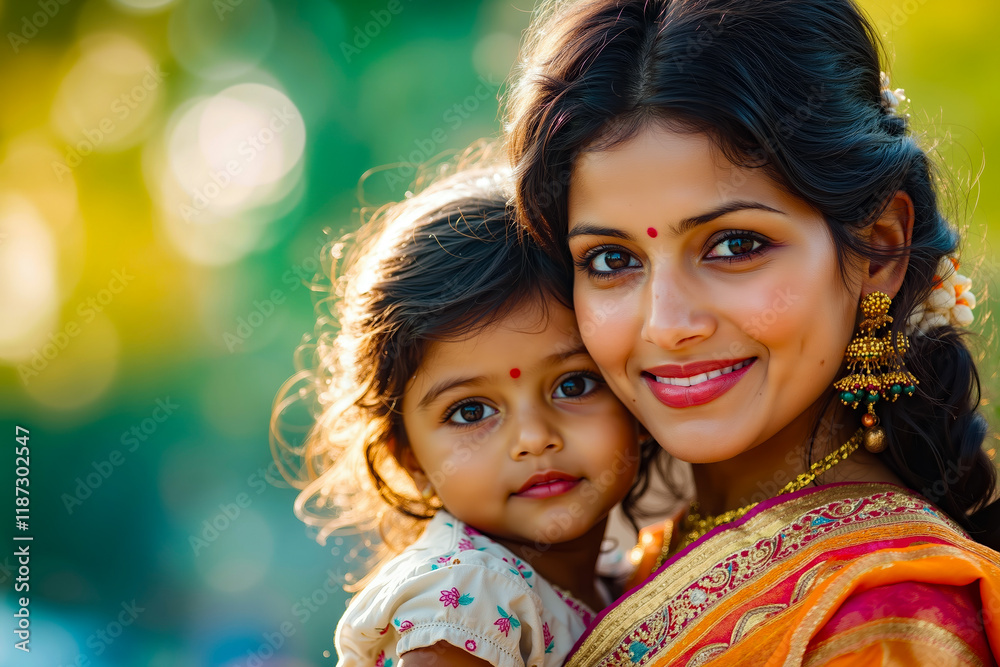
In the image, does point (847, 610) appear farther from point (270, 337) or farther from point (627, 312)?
point (270, 337)

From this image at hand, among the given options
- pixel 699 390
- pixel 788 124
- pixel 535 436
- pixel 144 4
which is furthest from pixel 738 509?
pixel 144 4

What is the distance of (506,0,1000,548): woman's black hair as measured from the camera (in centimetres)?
173

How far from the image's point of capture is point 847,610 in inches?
59.5

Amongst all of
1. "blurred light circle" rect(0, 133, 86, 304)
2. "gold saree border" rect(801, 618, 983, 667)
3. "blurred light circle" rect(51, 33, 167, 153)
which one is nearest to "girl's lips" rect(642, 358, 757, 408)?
"gold saree border" rect(801, 618, 983, 667)

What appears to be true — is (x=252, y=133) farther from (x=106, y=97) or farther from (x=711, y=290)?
(x=711, y=290)

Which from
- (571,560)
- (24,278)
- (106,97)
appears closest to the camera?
(571,560)

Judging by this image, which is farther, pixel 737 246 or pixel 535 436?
pixel 535 436

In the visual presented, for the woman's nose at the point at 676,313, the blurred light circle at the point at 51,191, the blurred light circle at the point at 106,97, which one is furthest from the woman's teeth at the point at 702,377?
the blurred light circle at the point at 106,97

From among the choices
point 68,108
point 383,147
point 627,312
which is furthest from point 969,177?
point 68,108

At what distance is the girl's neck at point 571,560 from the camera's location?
2197 millimetres

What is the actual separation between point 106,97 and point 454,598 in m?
4.74

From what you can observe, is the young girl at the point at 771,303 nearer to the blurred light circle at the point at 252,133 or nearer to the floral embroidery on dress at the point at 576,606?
the floral embroidery on dress at the point at 576,606

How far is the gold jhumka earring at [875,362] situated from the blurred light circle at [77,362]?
437 centimetres

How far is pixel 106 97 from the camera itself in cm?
527
